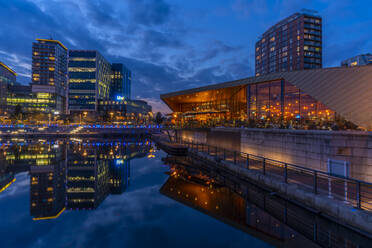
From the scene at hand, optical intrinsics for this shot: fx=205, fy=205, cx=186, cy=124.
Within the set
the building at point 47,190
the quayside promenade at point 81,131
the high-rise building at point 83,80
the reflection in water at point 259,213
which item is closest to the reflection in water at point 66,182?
the building at point 47,190

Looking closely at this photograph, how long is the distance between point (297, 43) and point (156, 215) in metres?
107

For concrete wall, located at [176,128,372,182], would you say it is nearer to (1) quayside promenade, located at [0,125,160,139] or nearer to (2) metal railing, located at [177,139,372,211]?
(2) metal railing, located at [177,139,372,211]

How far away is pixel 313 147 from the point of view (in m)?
13.6

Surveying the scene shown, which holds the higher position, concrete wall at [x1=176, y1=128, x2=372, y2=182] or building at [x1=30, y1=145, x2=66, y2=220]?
concrete wall at [x1=176, y1=128, x2=372, y2=182]

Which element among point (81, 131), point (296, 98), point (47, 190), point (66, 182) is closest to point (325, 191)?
point (47, 190)

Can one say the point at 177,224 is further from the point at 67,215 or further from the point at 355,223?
the point at 355,223

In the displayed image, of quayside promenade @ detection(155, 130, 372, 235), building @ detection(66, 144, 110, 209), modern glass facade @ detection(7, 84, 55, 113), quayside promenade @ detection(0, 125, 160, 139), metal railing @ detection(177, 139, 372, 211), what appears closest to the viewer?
quayside promenade @ detection(155, 130, 372, 235)

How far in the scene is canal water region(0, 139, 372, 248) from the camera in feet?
27.6

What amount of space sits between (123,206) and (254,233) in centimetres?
816

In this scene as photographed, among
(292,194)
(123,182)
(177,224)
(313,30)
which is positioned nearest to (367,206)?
(292,194)

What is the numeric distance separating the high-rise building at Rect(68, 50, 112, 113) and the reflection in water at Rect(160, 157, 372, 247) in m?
150

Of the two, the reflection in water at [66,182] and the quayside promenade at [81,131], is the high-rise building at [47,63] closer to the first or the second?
the quayside promenade at [81,131]

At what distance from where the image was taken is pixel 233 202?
1191 centimetres

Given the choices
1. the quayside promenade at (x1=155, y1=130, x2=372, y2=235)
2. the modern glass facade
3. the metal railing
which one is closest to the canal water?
the quayside promenade at (x1=155, y1=130, x2=372, y2=235)
